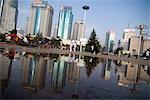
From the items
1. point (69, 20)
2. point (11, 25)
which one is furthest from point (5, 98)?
point (69, 20)

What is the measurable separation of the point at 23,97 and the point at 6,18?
103 metres

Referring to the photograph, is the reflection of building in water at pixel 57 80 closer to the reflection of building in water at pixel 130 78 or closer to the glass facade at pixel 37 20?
the reflection of building in water at pixel 130 78

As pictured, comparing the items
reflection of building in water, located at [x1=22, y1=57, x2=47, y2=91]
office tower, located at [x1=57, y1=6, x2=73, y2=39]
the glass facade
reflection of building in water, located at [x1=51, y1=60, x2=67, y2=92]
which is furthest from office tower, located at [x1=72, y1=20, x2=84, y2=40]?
reflection of building in water, located at [x1=22, y1=57, x2=47, y2=91]

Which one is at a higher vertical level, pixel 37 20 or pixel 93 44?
pixel 37 20

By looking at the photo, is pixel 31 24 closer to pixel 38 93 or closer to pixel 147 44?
pixel 147 44

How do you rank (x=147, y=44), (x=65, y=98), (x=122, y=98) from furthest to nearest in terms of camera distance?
(x=147, y=44)
(x=122, y=98)
(x=65, y=98)

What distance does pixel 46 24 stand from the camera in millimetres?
140375

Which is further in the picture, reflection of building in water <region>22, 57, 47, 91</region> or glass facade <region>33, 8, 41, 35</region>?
glass facade <region>33, 8, 41, 35</region>

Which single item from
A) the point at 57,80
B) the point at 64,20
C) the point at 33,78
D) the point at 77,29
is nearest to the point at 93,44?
the point at 57,80

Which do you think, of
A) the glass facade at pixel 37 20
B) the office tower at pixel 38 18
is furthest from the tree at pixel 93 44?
the glass facade at pixel 37 20

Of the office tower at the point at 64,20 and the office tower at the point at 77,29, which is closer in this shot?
the office tower at the point at 64,20

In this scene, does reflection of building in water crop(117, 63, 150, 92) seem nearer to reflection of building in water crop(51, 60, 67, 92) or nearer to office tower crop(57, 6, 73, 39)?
reflection of building in water crop(51, 60, 67, 92)

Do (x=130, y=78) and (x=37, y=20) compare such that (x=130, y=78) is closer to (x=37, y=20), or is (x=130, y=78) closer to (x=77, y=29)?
(x=37, y=20)

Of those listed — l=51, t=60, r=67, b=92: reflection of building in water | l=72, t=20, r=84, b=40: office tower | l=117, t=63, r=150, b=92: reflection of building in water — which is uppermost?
l=72, t=20, r=84, b=40: office tower
